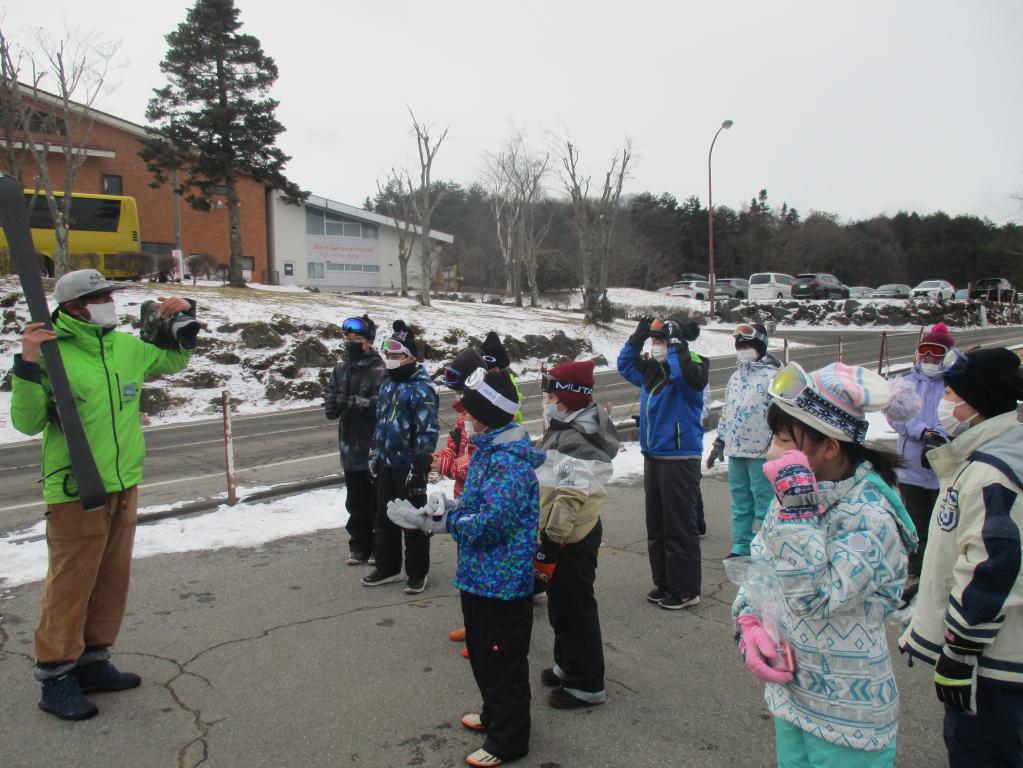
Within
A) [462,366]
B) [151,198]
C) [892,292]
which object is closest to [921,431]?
[462,366]

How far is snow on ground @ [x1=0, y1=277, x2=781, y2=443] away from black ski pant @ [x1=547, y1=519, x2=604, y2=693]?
1479 cm

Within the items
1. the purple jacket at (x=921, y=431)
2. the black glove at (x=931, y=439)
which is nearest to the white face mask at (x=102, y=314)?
the purple jacket at (x=921, y=431)

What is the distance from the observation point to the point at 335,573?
555cm

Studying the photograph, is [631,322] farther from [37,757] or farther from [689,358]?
[37,757]

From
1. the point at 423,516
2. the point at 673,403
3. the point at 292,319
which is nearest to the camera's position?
the point at 423,516

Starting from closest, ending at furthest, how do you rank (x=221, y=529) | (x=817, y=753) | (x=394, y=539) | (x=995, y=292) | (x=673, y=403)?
1. (x=817, y=753)
2. (x=673, y=403)
3. (x=394, y=539)
4. (x=221, y=529)
5. (x=995, y=292)

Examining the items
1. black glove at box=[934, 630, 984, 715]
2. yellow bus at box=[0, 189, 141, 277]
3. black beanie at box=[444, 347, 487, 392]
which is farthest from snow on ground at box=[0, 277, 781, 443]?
black glove at box=[934, 630, 984, 715]

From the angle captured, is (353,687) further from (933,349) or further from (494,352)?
(933,349)

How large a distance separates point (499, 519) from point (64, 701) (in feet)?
7.85

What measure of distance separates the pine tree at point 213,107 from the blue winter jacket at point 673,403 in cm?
2719

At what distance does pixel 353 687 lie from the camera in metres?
3.78

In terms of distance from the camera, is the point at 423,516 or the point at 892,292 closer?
the point at 423,516

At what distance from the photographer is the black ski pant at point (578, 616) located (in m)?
3.58

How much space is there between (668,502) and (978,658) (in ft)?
8.77
